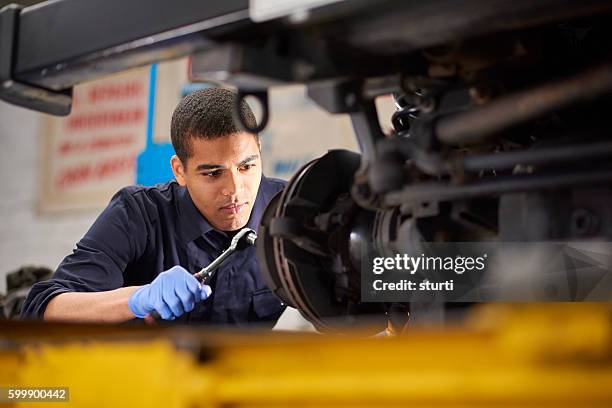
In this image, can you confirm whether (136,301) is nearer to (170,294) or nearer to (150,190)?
(170,294)

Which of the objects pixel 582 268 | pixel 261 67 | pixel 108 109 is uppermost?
pixel 108 109

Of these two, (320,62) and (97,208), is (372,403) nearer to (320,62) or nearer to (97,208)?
(320,62)

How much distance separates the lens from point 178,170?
155 centimetres

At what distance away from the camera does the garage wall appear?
10.7ft

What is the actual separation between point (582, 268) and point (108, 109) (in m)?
2.74

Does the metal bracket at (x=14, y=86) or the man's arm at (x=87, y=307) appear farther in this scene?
the man's arm at (x=87, y=307)

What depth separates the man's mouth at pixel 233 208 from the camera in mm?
1439

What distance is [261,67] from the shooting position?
2.50 feet

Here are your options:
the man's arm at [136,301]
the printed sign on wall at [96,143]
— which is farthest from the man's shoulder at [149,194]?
the printed sign on wall at [96,143]

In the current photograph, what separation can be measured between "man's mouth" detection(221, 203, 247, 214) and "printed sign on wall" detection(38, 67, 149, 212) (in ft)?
5.62

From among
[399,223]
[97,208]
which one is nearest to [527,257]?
[399,223]

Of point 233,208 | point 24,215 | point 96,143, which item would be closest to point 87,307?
point 233,208

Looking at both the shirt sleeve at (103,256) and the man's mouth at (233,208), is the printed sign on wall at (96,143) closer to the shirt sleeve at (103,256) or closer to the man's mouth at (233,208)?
the shirt sleeve at (103,256)

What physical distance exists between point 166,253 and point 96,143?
1.88 metres
